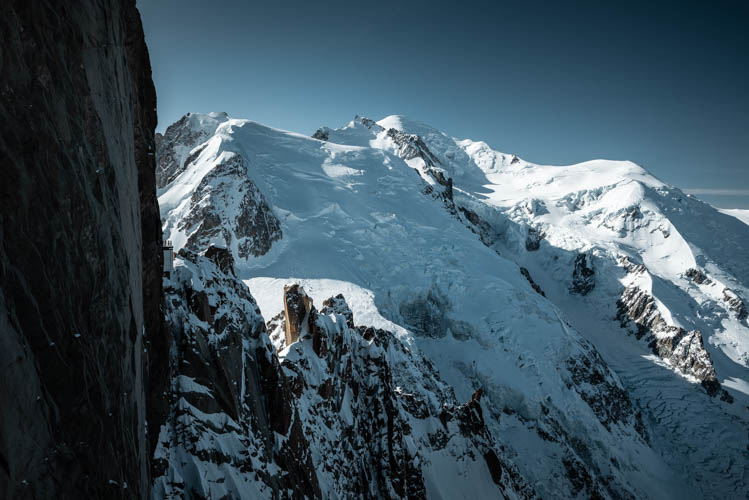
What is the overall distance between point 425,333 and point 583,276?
265ft

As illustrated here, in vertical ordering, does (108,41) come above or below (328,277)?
above

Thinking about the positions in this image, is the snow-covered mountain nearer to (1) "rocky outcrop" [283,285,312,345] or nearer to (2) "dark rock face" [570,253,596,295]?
(1) "rocky outcrop" [283,285,312,345]

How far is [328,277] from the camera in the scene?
5616cm

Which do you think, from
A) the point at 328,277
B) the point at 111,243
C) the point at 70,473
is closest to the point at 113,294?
the point at 111,243

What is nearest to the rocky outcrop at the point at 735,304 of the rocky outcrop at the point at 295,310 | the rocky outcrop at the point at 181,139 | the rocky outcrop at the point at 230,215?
the rocky outcrop at the point at 230,215

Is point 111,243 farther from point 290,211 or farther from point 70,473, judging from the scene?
point 290,211

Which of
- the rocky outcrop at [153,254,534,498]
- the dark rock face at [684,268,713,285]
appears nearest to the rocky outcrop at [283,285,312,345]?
the rocky outcrop at [153,254,534,498]

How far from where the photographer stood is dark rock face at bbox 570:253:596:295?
111m

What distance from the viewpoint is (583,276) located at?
369 ft

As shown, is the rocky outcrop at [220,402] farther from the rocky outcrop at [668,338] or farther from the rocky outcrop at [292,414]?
the rocky outcrop at [668,338]

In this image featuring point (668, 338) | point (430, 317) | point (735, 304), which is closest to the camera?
point (430, 317)

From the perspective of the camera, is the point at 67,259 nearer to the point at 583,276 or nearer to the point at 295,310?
the point at 295,310

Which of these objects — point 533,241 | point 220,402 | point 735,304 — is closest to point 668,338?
point 735,304

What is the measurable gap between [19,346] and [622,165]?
195973 mm
